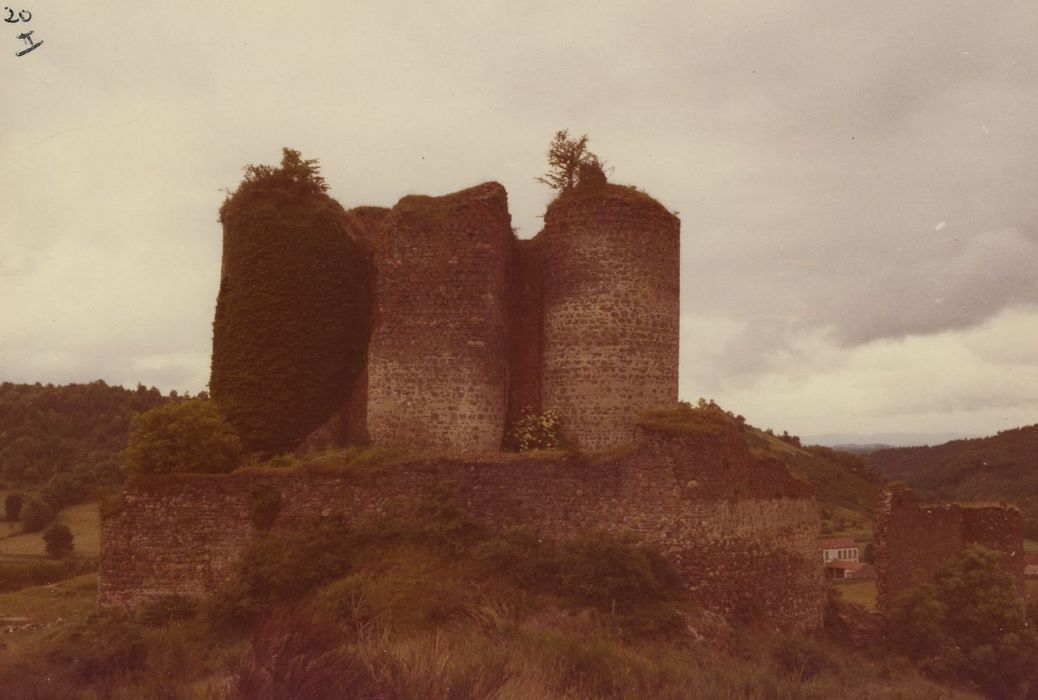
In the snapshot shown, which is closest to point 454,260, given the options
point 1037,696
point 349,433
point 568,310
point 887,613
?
point 568,310

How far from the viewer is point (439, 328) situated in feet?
71.1

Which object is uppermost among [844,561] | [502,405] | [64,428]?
[64,428]

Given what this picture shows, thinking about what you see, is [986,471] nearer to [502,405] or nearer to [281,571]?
[502,405]

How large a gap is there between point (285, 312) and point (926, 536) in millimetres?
17769

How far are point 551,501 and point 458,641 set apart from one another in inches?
174

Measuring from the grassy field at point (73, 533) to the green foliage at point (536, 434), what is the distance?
124 feet

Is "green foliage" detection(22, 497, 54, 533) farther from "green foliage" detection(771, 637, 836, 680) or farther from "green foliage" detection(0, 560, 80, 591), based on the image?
"green foliage" detection(771, 637, 836, 680)

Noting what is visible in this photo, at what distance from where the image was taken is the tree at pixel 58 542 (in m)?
51.5

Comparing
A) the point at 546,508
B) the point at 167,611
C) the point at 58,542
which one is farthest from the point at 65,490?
the point at 546,508

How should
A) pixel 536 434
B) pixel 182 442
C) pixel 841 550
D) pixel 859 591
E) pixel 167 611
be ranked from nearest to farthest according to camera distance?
Result: pixel 167 611 < pixel 182 442 < pixel 536 434 < pixel 859 591 < pixel 841 550

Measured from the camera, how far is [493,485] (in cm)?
1788

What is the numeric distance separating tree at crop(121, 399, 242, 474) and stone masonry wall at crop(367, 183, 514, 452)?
3583 millimetres

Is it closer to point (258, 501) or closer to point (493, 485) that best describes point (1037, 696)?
point (493, 485)

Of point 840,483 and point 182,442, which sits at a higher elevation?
point 182,442
